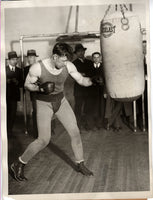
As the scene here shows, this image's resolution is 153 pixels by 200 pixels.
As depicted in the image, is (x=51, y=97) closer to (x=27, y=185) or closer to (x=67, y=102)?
(x=67, y=102)

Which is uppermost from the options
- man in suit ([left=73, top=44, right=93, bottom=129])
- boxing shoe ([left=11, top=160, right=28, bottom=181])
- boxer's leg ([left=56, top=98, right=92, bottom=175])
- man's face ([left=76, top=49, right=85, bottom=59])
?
man's face ([left=76, top=49, right=85, bottom=59])

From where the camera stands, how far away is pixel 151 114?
3.35ft

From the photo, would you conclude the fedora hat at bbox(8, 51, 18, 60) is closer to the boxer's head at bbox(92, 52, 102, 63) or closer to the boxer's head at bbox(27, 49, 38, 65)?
the boxer's head at bbox(27, 49, 38, 65)

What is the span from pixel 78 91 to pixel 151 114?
24cm

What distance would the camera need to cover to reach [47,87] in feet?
3.29

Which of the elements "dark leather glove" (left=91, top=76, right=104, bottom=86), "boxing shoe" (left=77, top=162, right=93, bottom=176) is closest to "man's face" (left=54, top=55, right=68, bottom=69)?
"dark leather glove" (left=91, top=76, right=104, bottom=86)

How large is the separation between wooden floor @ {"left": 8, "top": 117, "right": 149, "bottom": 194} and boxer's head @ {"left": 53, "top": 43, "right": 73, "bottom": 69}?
0.20m

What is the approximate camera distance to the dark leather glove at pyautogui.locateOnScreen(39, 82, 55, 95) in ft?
3.29

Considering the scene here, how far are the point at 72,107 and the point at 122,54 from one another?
221mm

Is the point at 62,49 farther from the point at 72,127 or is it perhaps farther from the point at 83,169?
the point at 83,169

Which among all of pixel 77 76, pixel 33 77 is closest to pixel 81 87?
pixel 77 76

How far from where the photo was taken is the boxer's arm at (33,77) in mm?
1007

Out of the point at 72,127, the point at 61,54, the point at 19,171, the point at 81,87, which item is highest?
the point at 61,54

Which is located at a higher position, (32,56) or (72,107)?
(32,56)
